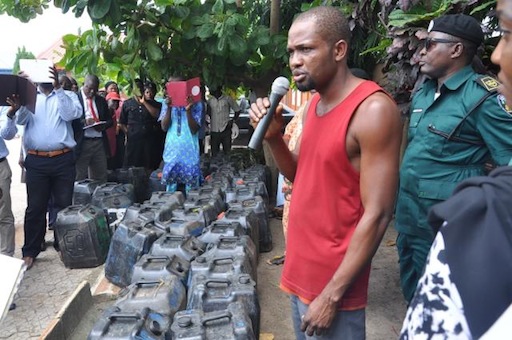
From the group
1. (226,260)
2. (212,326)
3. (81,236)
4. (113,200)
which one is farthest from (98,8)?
(212,326)

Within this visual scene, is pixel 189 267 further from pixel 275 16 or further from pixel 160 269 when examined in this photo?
pixel 275 16

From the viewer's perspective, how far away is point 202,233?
12.4ft

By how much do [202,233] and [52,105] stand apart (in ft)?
6.80

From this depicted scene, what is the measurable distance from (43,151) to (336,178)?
146 inches

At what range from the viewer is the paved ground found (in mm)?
3318

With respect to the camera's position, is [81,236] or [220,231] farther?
[81,236]

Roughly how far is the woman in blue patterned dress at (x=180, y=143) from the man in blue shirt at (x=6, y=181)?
178 cm

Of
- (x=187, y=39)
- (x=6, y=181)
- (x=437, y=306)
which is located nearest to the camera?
(x=437, y=306)

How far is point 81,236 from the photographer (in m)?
4.34

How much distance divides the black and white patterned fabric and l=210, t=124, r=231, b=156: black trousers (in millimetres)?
7500

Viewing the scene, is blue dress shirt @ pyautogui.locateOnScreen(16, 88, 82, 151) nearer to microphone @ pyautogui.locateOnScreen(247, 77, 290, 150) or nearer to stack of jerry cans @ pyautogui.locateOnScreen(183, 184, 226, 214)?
stack of jerry cans @ pyautogui.locateOnScreen(183, 184, 226, 214)

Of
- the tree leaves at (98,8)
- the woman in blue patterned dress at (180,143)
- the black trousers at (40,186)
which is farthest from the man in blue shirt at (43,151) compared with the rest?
the woman in blue patterned dress at (180,143)

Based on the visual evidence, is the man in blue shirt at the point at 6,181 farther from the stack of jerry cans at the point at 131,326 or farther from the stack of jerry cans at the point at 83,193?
the stack of jerry cans at the point at 131,326

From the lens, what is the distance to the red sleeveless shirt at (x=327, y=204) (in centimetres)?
150
